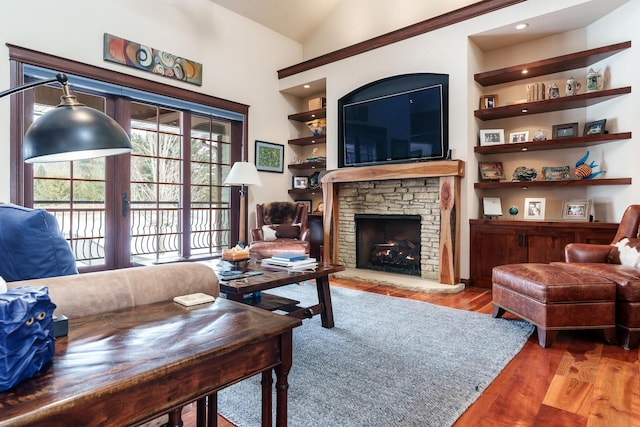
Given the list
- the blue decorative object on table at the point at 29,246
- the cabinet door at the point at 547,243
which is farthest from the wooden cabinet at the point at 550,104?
the blue decorative object on table at the point at 29,246

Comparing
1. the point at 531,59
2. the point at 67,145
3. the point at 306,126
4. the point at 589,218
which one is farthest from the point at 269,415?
the point at 306,126

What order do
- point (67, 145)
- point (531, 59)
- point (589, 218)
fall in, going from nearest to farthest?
point (67, 145)
point (589, 218)
point (531, 59)

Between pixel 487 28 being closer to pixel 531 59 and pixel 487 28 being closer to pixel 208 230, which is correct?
pixel 531 59

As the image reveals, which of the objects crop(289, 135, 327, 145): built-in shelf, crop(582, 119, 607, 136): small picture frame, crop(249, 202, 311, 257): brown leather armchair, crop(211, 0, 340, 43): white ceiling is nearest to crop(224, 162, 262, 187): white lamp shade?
crop(249, 202, 311, 257): brown leather armchair

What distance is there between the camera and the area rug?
1.55 m

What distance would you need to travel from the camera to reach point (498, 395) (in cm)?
171

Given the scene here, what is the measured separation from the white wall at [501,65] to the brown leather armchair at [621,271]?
2.21 ft

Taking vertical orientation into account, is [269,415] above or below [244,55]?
below

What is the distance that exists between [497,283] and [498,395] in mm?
1274

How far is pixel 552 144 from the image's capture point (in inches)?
145

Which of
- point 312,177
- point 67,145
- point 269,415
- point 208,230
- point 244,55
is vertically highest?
point 244,55

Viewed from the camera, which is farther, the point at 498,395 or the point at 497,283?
the point at 497,283

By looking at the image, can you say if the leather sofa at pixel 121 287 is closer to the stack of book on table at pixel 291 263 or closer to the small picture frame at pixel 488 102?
the stack of book on table at pixel 291 263

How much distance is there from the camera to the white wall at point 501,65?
11.0ft
